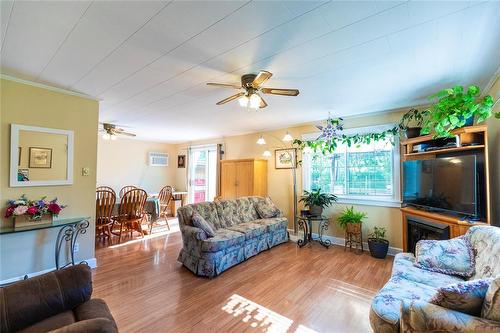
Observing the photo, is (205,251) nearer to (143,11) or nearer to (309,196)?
(309,196)

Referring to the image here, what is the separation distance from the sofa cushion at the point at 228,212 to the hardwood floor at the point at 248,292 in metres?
0.72

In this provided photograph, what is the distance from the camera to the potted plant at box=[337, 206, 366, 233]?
3734mm

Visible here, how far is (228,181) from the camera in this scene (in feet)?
17.6

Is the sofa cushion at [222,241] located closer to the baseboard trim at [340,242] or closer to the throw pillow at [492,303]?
the baseboard trim at [340,242]

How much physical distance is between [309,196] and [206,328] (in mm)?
2798

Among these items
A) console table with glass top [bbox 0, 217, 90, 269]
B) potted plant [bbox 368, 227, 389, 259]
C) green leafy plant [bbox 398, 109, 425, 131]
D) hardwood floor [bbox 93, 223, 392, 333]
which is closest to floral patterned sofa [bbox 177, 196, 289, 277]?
hardwood floor [bbox 93, 223, 392, 333]

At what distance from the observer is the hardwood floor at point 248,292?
1.98 metres

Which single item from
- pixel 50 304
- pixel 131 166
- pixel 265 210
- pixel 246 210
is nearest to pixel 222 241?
pixel 246 210

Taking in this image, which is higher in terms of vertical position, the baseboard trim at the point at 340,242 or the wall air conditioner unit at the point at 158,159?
the wall air conditioner unit at the point at 158,159

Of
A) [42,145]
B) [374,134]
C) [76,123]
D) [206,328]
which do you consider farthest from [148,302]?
[374,134]

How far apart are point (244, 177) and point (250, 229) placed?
5.53ft

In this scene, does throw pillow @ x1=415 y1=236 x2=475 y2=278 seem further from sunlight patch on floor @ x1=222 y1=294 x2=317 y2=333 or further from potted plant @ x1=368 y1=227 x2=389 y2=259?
potted plant @ x1=368 y1=227 x2=389 y2=259

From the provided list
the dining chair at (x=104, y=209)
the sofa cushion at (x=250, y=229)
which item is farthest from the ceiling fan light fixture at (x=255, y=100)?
the dining chair at (x=104, y=209)

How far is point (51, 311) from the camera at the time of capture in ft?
4.33
